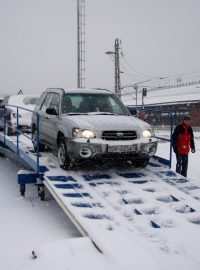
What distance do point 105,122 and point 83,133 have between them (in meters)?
0.51

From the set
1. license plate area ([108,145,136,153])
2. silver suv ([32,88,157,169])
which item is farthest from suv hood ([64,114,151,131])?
license plate area ([108,145,136,153])

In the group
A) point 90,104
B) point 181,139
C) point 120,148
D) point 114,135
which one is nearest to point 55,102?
point 90,104

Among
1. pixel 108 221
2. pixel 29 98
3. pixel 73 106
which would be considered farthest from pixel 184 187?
pixel 29 98

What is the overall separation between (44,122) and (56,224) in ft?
10.1

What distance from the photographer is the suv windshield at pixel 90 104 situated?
26.9 feet

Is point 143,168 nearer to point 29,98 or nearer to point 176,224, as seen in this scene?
point 176,224

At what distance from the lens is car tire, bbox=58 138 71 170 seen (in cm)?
Answer: 744

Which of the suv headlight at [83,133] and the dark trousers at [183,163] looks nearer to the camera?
the suv headlight at [83,133]

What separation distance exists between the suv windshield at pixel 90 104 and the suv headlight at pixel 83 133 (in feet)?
3.40

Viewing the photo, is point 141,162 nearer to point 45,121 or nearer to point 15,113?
point 45,121

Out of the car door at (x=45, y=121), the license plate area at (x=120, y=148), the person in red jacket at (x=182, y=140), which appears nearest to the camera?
the license plate area at (x=120, y=148)

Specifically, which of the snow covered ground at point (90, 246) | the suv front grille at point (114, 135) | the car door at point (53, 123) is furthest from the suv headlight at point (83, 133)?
the snow covered ground at point (90, 246)

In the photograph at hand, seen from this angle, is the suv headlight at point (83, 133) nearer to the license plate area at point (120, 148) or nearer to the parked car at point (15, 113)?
the license plate area at point (120, 148)

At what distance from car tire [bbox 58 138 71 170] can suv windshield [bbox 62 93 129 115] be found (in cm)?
82
